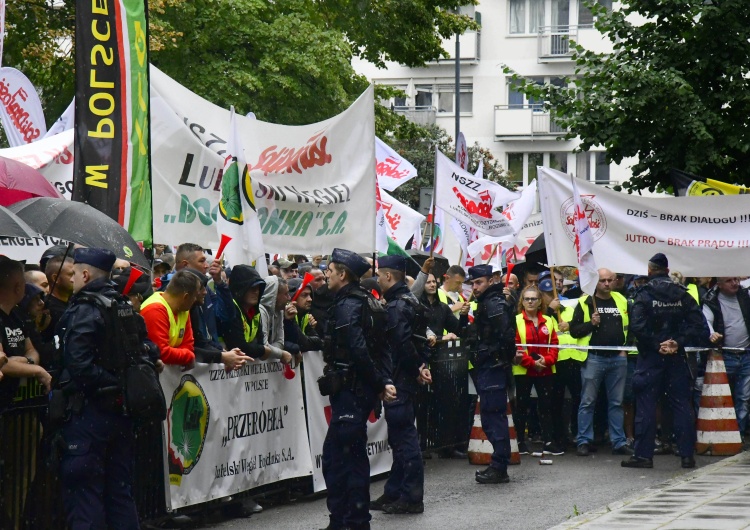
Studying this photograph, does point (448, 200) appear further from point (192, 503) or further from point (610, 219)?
point (192, 503)

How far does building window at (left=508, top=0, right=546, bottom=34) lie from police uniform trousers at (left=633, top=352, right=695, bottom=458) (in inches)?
1565

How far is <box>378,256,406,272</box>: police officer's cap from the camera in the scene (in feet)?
32.0

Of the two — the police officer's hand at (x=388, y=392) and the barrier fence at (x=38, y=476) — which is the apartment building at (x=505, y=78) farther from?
the police officer's hand at (x=388, y=392)

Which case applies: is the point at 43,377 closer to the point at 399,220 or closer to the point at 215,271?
the point at 215,271

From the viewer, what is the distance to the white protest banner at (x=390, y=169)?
17.9 m

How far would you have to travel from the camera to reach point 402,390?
980 cm

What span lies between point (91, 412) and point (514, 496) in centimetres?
445

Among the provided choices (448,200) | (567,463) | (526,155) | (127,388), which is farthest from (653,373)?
(526,155)

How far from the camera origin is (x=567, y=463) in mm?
12391

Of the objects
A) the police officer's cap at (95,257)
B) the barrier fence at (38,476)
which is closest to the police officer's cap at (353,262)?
the barrier fence at (38,476)

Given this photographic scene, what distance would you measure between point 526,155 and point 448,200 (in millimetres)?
36718

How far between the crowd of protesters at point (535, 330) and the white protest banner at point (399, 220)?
1867 millimetres

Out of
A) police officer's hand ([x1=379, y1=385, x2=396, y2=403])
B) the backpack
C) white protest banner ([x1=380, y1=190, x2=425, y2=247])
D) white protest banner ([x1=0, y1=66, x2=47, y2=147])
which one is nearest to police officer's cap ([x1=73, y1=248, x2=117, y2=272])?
the backpack

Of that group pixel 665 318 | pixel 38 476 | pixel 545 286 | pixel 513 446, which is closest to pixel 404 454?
pixel 513 446
